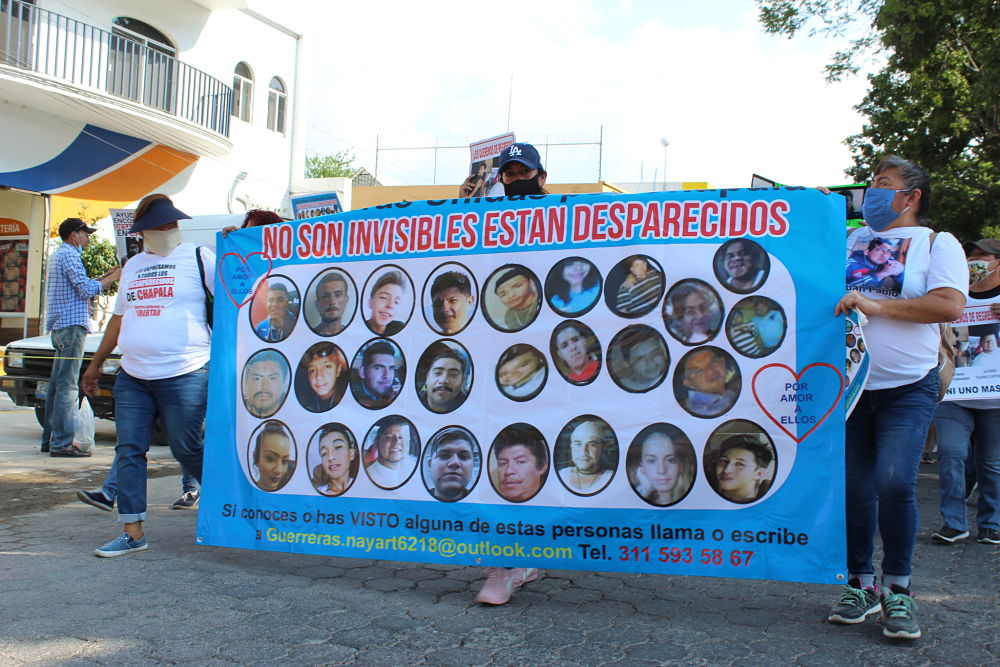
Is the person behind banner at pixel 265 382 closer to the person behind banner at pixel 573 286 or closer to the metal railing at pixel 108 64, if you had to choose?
the person behind banner at pixel 573 286

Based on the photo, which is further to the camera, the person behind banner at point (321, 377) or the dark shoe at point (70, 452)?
the dark shoe at point (70, 452)

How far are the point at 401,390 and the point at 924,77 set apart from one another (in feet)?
39.3

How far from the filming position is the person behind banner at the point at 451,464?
379 cm

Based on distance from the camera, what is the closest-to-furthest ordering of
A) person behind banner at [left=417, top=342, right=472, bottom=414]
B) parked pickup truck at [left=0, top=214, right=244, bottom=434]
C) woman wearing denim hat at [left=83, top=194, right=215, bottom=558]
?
1. person behind banner at [left=417, top=342, right=472, bottom=414]
2. woman wearing denim hat at [left=83, top=194, right=215, bottom=558]
3. parked pickup truck at [left=0, top=214, right=244, bottom=434]

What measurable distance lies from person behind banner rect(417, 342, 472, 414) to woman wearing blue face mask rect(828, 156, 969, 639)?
1.56 metres

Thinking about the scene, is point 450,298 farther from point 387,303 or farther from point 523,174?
point 523,174

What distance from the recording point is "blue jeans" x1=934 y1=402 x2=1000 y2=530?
203 inches

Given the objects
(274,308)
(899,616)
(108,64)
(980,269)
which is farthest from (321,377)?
(108,64)

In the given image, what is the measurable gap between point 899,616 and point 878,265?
4.38 feet

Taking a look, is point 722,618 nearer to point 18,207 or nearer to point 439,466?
point 439,466

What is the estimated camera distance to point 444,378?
3877 mm

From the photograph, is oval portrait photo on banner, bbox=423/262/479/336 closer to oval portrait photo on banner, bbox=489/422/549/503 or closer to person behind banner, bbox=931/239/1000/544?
oval portrait photo on banner, bbox=489/422/549/503

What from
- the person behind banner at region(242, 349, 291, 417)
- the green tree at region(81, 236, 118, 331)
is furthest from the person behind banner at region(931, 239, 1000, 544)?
the green tree at region(81, 236, 118, 331)

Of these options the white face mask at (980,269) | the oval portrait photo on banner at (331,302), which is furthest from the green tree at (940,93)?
the oval portrait photo on banner at (331,302)
